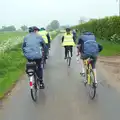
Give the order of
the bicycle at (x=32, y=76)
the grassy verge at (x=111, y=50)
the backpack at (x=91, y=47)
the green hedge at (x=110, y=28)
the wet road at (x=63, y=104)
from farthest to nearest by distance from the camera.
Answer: the green hedge at (x=110, y=28) < the grassy verge at (x=111, y=50) < the backpack at (x=91, y=47) < the bicycle at (x=32, y=76) < the wet road at (x=63, y=104)

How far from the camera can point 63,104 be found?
8344mm

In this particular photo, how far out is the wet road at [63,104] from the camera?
7293 mm

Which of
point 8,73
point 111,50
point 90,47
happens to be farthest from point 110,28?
point 90,47

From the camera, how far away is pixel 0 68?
15.9 m

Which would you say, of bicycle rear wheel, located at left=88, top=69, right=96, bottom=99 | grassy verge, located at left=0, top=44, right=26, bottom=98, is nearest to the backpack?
bicycle rear wheel, located at left=88, top=69, right=96, bottom=99

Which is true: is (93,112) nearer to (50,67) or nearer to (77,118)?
(77,118)

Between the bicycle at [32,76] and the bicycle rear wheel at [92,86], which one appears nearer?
the bicycle at [32,76]

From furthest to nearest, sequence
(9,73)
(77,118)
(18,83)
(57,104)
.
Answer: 1. (9,73)
2. (18,83)
3. (57,104)
4. (77,118)

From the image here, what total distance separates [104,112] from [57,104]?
58.0 inches

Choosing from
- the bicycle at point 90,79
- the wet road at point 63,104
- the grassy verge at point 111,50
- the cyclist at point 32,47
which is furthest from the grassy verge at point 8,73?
the grassy verge at point 111,50

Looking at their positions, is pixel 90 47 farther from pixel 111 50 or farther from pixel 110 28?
pixel 110 28

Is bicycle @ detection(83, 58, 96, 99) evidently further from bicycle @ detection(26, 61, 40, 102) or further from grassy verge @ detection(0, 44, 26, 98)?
grassy verge @ detection(0, 44, 26, 98)

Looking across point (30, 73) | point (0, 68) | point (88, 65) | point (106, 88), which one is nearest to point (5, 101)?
point (30, 73)

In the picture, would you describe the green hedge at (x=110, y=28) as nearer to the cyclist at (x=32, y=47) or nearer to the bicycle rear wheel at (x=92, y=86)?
the bicycle rear wheel at (x=92, y=86)
